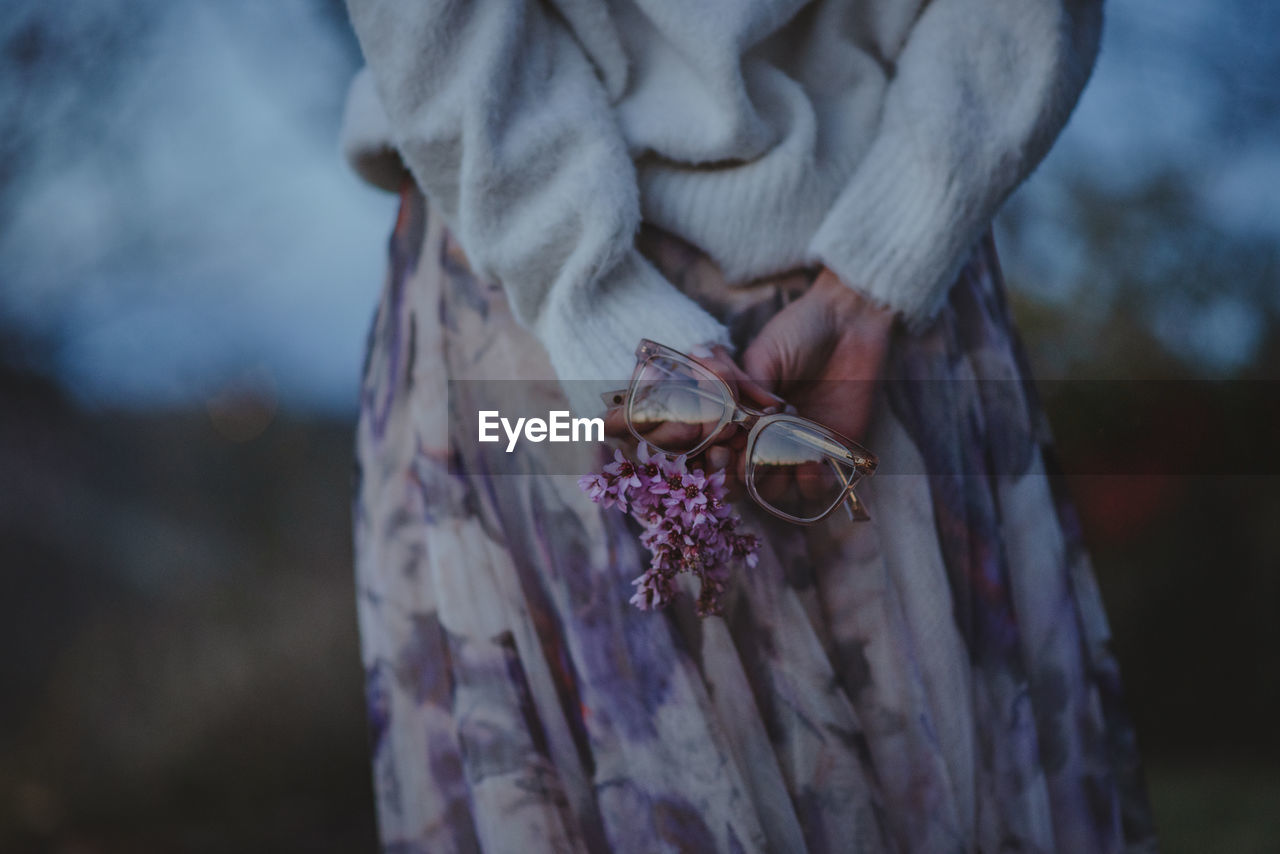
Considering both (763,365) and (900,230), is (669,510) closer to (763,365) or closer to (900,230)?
(763,365)

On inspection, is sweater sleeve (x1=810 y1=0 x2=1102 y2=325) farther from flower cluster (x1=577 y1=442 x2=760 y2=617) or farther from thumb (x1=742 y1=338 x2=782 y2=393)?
flower cluster (x1=577 y1=442 x2=760 y2=617)

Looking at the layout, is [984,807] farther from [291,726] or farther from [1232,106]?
[1232,106]

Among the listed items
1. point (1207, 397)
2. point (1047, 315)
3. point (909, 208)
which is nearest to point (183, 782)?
point (909, 208)

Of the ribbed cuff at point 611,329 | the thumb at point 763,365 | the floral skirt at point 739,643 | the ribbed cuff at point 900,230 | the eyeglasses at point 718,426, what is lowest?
the floral skirt at point 739,643

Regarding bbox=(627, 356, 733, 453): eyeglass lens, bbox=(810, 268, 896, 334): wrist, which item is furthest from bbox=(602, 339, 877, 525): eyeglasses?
bbox=(810, 268, 896, 334): wrist

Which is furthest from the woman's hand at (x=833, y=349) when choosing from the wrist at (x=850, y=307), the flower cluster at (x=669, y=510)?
the flower cluster at (x=669, y=510)

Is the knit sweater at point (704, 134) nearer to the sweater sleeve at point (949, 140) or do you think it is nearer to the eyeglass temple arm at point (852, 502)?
the sweater sleeve at point (949, 140)
